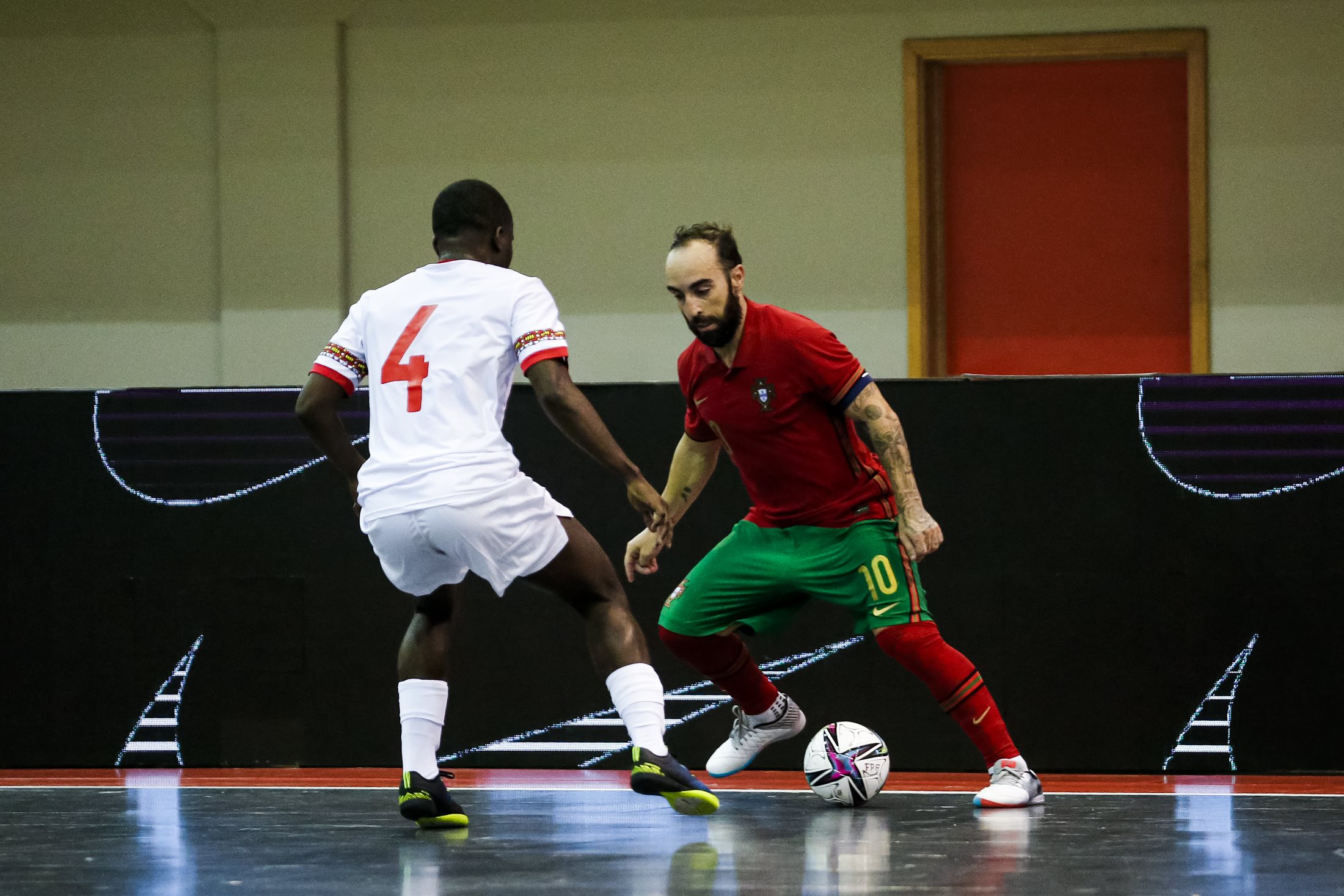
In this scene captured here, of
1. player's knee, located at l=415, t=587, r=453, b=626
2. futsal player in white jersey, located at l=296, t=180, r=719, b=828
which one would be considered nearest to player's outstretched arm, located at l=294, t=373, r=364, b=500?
futsal player in white jersey, located at l=296, t=180, r=719, b=828

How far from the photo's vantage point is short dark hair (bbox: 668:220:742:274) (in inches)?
185

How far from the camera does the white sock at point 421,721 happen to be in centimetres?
426

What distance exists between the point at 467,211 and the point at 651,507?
95cm

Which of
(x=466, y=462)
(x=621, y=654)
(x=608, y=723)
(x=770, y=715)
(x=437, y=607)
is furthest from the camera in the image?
(x=608, y=723)

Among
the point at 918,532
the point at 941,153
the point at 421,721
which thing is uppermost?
the point at 941,153

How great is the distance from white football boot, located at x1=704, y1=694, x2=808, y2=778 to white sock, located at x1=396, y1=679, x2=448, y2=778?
116cm

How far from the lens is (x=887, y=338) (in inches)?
320

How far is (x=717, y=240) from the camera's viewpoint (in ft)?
15.4

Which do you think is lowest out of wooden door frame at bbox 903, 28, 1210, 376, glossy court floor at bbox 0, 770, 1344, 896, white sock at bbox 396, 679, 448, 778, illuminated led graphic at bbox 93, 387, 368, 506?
glossy court floor at bbox 0, 770, 1344, 896

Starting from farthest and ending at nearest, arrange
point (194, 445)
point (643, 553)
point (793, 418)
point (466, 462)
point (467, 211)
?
point (194, 445) → point (643, 553) → point (793, 418) → point (467, 211) → point (466, 462)

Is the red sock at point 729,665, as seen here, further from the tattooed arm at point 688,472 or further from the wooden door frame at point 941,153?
the wooden door frame at point 941,153

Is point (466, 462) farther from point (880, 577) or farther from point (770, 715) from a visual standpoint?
point (770, 715)

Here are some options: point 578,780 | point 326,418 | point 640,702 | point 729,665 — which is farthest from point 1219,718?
point 326,418

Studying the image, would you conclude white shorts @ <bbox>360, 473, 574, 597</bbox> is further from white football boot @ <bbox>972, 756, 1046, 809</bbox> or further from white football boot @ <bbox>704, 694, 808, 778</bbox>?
white football boot @ <bbox>972, 756, 1046, 809</bbox>
